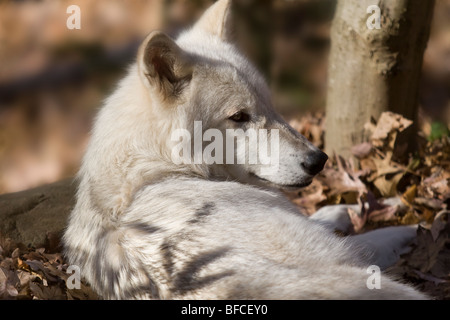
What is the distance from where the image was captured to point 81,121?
32.9 ft

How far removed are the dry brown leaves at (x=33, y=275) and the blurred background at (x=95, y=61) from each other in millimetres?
4349

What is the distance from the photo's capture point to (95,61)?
419 inches

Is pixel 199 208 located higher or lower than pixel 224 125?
lower

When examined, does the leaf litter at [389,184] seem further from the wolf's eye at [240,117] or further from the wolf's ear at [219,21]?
the wolf's ear at [219,21]

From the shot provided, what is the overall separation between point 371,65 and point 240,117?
192 cm

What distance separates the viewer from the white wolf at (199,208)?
115 inches

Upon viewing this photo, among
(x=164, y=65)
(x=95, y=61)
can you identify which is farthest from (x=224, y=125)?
(x=95, y=61)

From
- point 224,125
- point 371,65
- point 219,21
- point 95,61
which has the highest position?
point 219,21

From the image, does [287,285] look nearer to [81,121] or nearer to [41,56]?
[81,121]

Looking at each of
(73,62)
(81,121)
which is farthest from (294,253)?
(73,62)

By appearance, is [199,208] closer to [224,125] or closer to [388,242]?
[224,125]
